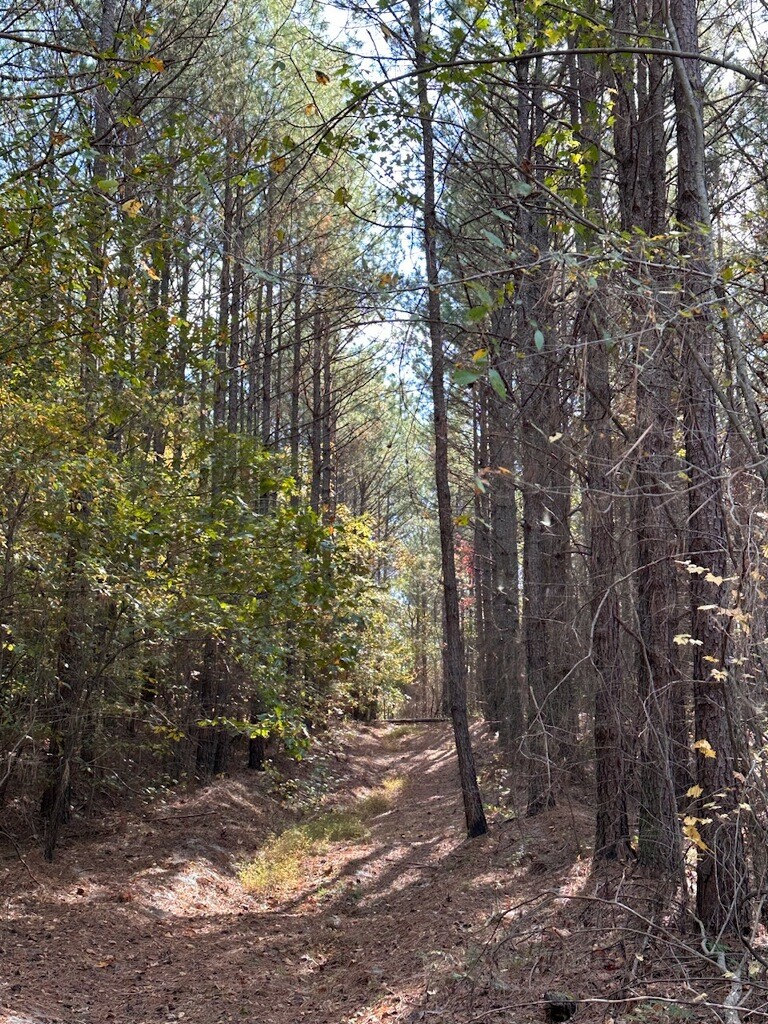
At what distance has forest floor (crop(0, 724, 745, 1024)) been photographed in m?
5.60

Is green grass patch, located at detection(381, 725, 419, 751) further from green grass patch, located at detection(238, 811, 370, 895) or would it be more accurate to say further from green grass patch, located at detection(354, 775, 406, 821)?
green grass patch, located at detection(238, 811, 370, 895)

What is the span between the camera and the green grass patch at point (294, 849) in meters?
10.6

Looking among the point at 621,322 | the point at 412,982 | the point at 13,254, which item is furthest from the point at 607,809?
the point at 13,254

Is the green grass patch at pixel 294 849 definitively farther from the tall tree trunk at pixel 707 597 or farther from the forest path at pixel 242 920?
the tall tree trunk at pixel 707 597

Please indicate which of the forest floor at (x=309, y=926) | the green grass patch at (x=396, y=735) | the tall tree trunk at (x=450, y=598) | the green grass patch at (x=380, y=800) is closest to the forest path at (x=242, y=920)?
the forest floor at (x=309, y=926)

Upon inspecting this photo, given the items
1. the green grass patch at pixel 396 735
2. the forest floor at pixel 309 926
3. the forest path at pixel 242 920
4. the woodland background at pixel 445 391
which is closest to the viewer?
the woodland background at pixel 445 391

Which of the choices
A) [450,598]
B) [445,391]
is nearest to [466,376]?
[445,391]

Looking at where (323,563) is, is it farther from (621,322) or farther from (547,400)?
(621,322)

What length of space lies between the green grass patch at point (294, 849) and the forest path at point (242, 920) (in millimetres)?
172

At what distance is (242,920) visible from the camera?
900 centimetres

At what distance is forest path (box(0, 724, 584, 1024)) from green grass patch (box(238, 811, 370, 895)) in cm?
17

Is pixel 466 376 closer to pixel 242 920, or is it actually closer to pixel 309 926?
pixel 309 926

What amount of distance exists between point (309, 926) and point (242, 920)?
726 mm

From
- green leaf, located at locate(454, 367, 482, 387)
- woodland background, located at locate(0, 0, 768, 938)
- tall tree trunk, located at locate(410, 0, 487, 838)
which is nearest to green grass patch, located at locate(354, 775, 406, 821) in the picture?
woodland background, located at locate(0, 0, 768, 938)
